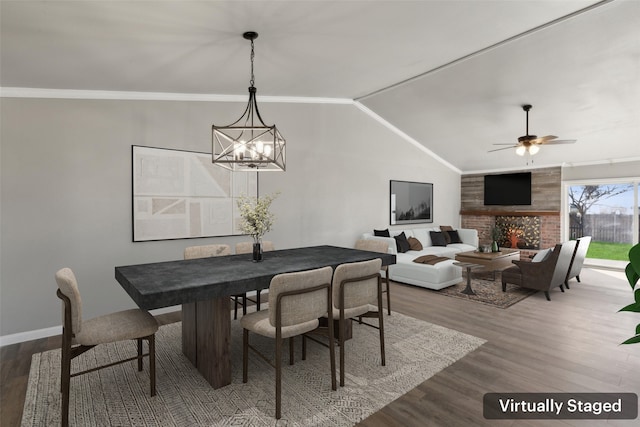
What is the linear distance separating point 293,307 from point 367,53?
113 inches

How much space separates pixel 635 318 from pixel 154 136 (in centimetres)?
612

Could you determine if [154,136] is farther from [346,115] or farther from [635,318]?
[635,318]

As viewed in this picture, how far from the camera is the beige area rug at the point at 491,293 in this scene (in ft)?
14.8

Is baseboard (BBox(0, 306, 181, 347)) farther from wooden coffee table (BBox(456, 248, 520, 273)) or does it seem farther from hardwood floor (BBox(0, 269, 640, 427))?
wooden coffee table (BBox(456, 248, 520, 273))

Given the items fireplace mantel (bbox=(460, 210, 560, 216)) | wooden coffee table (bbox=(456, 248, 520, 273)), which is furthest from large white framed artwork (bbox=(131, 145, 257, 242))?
fireplace mantel (bbox=(460, 210, 560, 216))

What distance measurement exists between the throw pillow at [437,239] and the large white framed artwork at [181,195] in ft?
14.6

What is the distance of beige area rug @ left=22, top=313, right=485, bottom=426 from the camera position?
2.09 meters

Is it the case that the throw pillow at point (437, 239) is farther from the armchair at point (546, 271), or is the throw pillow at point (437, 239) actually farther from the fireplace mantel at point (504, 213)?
the armchair at point (546, 271)

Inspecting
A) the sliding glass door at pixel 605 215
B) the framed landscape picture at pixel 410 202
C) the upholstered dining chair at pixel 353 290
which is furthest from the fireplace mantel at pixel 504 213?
the upholstered dining chair at pixel 353 290

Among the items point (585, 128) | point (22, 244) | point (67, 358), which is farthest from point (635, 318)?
point (22, 244)

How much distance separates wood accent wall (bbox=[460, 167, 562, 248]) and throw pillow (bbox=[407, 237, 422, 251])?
2923 millimetres

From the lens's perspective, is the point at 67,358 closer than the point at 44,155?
Yes

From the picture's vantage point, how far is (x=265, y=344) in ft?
10.5

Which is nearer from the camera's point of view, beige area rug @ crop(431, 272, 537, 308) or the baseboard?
the baseboard
